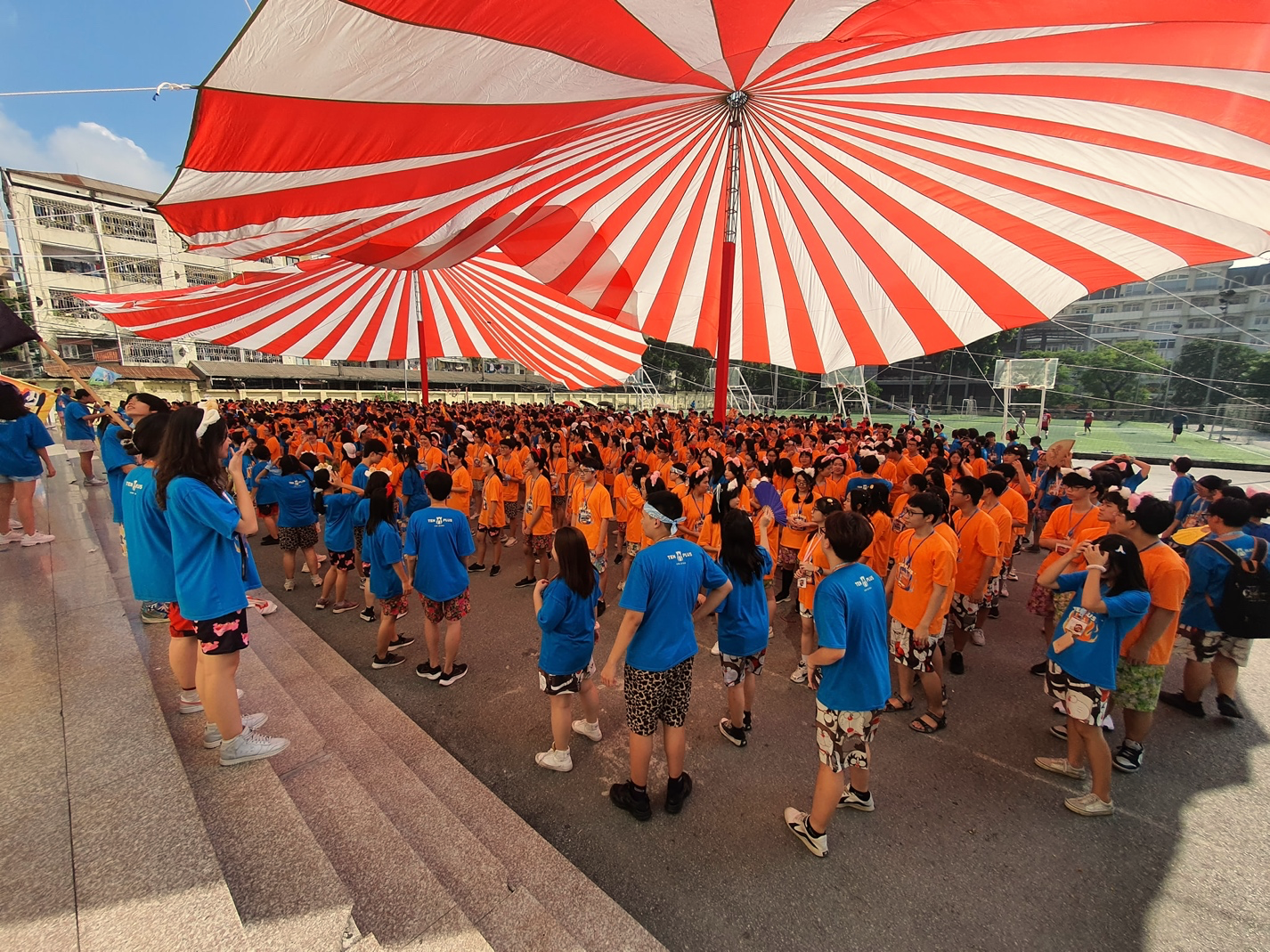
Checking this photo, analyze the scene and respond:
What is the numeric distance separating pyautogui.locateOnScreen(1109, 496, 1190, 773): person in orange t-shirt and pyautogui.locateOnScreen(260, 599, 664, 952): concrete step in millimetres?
2959

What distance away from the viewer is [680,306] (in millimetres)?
9703

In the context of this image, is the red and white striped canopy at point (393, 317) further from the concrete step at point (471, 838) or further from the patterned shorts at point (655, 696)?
the patterned shorts at point (655, 696)

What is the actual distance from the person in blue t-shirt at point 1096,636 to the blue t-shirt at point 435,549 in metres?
3.78

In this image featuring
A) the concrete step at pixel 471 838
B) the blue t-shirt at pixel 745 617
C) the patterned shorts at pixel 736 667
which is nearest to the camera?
the concrete step at pixel 471 838

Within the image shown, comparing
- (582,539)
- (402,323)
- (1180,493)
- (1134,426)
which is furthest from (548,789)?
(1134,426)

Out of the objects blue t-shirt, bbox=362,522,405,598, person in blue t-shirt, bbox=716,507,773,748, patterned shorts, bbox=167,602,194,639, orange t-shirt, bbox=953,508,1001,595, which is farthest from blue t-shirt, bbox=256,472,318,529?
orange t-shirt, bbox=953,508,1001,595

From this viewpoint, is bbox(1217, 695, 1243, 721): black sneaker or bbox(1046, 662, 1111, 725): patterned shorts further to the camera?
bbox(1217, 695, 1243, 721): black sneaker

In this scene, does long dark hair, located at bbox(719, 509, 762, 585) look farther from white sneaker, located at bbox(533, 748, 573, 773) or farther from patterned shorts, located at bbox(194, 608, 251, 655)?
patterned shorts, located at bbox(194, 608, 251, 655)

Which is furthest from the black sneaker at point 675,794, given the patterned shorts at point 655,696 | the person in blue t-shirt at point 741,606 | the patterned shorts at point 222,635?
the patterned shorts at point 222,635

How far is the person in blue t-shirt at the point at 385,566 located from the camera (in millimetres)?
4090

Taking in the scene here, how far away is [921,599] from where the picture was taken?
131 inches

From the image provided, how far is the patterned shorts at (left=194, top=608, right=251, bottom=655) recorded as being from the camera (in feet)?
7.69

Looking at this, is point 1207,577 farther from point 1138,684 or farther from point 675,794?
point 675,794

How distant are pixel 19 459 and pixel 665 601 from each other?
6.77 meters
